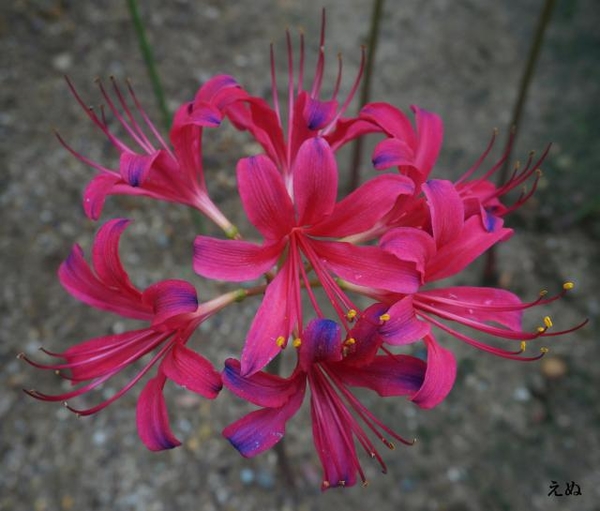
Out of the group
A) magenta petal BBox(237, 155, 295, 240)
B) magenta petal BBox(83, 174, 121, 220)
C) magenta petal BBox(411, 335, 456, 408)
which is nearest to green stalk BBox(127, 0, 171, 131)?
magenta petal BBox(83, 174, 121, 220)

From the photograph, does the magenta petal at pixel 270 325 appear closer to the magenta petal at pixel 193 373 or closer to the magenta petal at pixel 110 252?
the magenta petal at pixel 193 373

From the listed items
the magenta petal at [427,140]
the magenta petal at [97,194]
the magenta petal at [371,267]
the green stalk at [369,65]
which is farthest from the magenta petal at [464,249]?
the green stalk at [369,65]

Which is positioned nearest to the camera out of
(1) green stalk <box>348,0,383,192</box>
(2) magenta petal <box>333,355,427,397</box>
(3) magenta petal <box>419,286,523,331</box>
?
(2) magenta petal <box>333,355,427,397</box>

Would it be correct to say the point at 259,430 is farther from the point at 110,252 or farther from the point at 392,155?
the point at 392,155

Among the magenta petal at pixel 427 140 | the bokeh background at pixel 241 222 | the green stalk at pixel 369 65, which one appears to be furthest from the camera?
the bokeh background at pixel 241 222

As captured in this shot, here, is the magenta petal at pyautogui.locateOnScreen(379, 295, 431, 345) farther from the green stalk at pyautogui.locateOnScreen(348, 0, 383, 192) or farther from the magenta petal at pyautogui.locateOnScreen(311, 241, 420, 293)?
the green stalk at pyautogui.locateOnScreen(348, 0, 383, 192)
